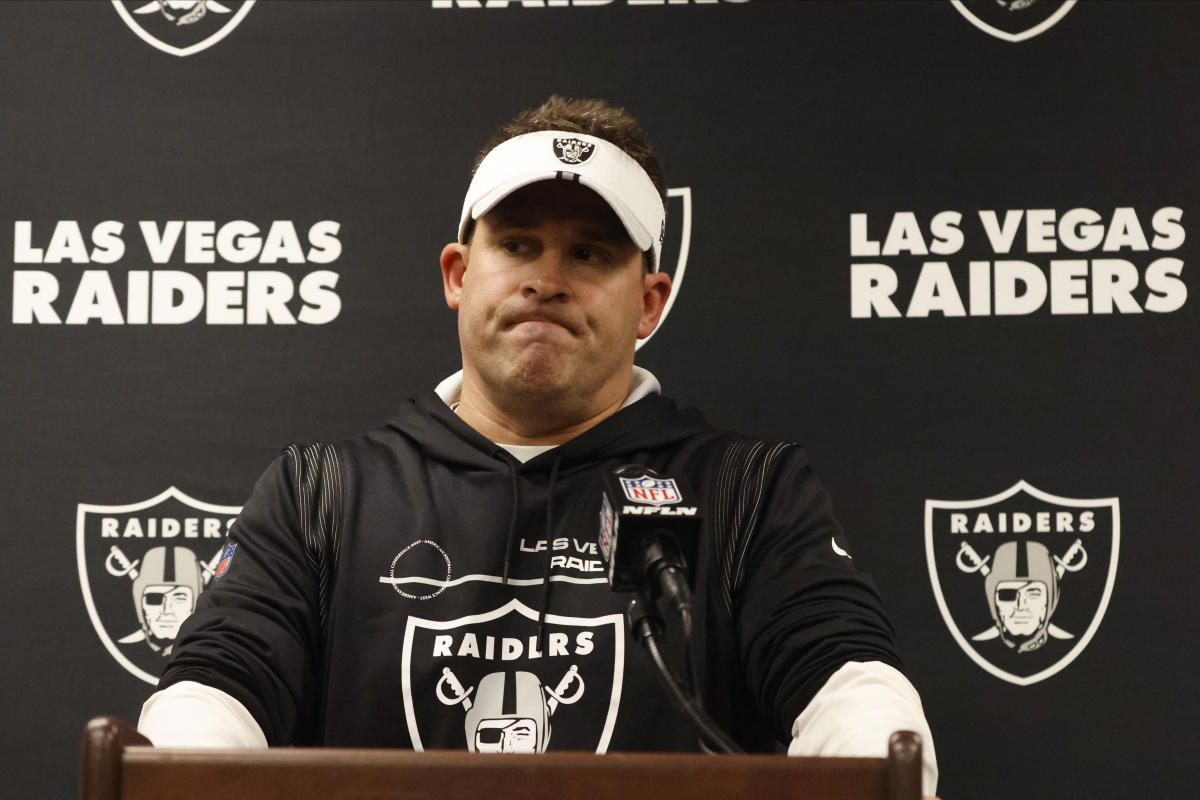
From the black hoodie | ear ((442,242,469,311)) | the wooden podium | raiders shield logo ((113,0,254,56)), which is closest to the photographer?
the wooden podium

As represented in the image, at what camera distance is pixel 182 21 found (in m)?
2.18

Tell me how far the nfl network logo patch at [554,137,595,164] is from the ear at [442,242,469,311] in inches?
8.4

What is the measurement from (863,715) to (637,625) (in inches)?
12.9

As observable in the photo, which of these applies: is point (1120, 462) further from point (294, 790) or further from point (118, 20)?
point (118, 20)

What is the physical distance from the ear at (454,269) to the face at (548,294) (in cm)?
7

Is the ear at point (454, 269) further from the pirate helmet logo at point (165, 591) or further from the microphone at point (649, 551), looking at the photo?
the microphone at point (649, 551)

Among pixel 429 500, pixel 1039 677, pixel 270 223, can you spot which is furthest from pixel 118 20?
pixel 1039 677

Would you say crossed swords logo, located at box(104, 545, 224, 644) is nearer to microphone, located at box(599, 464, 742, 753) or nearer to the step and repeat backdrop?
the step and repeat backdrop

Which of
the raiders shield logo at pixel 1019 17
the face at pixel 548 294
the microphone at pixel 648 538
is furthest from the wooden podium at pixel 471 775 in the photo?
the raiders shield logo at pixel 1019 17

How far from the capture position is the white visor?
173 centimetres

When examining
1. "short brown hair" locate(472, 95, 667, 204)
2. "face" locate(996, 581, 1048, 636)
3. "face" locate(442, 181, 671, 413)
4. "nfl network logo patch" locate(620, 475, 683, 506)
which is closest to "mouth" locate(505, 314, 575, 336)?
"face" locate(442, 181, 671, 413)

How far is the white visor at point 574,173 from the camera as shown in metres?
1.73

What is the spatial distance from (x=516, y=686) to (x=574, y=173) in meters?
0.65

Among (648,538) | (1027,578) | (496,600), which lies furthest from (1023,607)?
(648,538)
